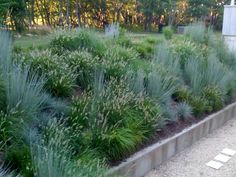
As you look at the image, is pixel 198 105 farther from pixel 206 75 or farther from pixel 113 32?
pixel 113 32

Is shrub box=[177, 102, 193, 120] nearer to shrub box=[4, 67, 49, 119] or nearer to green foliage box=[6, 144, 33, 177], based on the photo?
shrub box=[4, 67, 49, 119]

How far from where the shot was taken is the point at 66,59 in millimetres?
4238

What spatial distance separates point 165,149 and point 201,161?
43 centimetres

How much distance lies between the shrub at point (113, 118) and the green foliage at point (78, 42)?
117 centimetres

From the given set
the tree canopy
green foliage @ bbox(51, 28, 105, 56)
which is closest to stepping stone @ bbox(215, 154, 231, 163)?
green foliage @ bbox(51, 28, 105, 56)

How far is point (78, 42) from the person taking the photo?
16.6 feet

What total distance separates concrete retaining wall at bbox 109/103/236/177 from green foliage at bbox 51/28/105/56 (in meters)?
1.58

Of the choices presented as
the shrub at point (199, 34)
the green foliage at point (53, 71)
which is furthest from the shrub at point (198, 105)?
the shrub at point (199, 34)

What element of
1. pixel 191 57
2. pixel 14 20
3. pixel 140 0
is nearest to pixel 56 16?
pixel 140 0

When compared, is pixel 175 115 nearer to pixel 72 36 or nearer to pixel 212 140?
pixel 212 140

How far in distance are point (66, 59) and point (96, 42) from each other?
1024 mm

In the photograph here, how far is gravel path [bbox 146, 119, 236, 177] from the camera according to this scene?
3.60m

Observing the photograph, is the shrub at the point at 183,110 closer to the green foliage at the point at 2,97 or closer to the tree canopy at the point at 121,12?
the green foliage at the point at 2,97

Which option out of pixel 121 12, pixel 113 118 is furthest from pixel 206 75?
pixel 121 12
